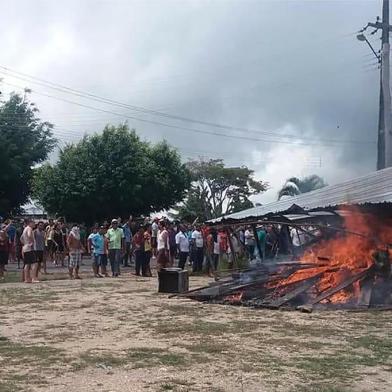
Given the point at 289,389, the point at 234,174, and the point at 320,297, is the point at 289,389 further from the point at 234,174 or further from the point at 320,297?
the point at 234,174

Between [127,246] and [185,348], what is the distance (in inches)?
604

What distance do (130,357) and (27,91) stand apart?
2772 cm

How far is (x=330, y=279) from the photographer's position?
42.9 ft

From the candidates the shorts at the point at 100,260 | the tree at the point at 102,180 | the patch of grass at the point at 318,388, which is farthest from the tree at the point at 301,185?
the patch of grass at the point at 318,388

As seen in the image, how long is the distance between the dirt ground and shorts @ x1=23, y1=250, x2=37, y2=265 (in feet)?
11.8

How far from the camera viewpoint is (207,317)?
10883 mm

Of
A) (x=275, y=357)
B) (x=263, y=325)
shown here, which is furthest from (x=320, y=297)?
(x=275, y=357)

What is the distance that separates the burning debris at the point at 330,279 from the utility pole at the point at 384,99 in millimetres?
10098

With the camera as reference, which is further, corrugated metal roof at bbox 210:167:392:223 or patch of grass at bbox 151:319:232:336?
corrugated metal roof at bbox 210:167:392:223

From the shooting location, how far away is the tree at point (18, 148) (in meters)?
30.5

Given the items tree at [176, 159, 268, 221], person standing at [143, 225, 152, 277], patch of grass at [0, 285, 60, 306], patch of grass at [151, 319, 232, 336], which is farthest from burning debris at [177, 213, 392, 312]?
tree at [176, 159, 268, 221]

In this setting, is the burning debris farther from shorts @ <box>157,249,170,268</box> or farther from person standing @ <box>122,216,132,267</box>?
person standing @ <box>122,216,132,267</box>

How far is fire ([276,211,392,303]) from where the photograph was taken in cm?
1291

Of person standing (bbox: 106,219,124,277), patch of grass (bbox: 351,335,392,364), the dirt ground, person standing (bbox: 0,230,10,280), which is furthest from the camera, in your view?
person standing (bbox: 106,219,124,277)
